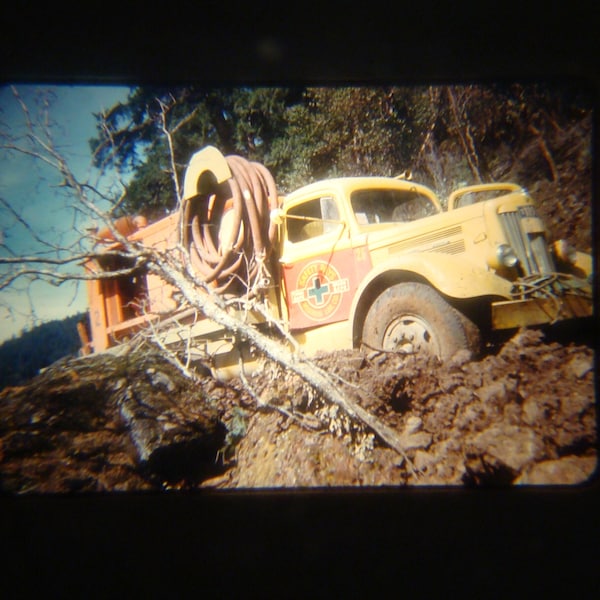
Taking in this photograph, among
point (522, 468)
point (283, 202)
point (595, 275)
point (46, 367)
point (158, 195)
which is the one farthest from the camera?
point (158, 195)

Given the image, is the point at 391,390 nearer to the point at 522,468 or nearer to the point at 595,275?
the point at 522,468

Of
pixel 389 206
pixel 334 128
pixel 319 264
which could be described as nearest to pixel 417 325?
pixel 319 264

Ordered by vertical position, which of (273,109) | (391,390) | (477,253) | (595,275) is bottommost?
(391,390)

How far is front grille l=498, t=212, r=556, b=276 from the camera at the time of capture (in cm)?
166

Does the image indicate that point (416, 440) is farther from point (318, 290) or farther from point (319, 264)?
point (319, 264)

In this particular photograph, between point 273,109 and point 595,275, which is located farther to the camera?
point 273,109

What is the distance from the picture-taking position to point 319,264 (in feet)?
7.52

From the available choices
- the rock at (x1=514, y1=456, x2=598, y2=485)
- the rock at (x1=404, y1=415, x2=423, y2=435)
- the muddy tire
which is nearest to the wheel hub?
the muddy tire

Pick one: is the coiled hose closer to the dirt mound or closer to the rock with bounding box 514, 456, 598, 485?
the dirt mound

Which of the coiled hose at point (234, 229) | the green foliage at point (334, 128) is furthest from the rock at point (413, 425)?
the green foliage at point (334, 128)

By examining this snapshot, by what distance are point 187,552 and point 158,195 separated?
284 cm

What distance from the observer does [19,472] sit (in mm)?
1892

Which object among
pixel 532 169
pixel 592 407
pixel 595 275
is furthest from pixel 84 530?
pixel 532 169

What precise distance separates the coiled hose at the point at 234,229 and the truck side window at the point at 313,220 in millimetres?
155
